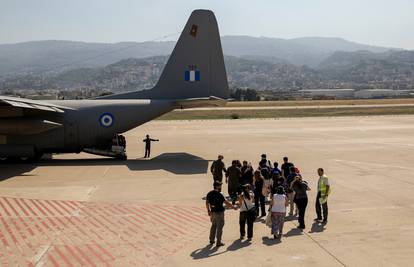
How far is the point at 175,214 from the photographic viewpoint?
15203 millimetres

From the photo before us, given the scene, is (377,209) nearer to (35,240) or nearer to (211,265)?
(211,265)

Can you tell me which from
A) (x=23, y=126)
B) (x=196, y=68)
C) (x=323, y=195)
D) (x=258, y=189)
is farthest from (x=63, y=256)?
(x=196, y=68)

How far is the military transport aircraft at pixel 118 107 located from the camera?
82.8ft

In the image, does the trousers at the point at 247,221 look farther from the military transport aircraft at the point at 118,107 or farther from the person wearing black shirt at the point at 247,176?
the military transport aircraft at the point at 118,107

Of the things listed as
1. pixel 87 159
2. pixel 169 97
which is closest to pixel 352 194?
pixel 169 97

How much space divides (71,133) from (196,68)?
8.48 m

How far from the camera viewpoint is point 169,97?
92.0ft

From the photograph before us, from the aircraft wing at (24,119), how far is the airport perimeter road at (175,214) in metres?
2.09

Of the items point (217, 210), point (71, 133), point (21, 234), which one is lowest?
point (21, 234)

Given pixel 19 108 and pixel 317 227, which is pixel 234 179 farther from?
pixel 19 108

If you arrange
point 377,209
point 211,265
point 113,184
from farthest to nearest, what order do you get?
point 113,184 → point 377,209 → point 211,265

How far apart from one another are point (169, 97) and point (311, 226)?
16081 millimetres

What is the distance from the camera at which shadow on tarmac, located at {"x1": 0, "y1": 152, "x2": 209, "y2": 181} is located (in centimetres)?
2368

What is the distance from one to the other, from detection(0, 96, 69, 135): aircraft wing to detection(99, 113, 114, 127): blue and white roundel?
2.56 metres
